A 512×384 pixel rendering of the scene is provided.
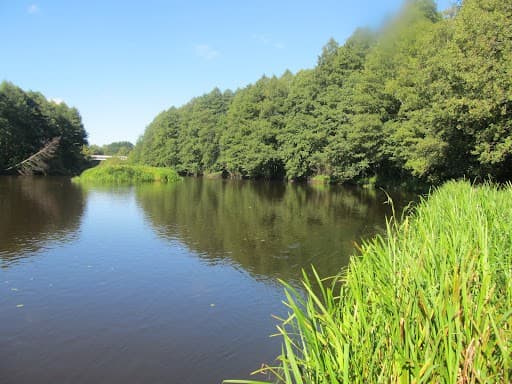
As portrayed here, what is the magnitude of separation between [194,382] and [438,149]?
22239 millimetres

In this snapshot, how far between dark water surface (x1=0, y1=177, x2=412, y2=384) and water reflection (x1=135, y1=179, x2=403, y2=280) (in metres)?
0.09

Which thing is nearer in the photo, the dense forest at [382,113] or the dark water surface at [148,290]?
the dark water surface at [148,290]

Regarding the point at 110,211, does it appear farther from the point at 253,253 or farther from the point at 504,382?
the point at 504,382

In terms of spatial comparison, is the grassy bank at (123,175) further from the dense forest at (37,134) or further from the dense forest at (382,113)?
the dense forest at (37,134)

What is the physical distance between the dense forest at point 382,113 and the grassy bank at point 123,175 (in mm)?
13692

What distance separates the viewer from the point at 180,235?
→ 15828mm

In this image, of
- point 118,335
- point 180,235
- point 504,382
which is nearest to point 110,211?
point 180,235

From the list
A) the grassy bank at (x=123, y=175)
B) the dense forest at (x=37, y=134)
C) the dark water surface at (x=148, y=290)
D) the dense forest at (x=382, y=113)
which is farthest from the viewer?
the dense forest at (x=37, y=134)

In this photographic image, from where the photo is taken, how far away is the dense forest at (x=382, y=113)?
1844cm

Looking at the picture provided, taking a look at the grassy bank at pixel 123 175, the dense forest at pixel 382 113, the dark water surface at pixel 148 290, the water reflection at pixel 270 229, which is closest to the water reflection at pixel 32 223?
the dark water surface at pixel 148 290

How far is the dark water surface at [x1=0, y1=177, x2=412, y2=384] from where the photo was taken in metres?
5.94

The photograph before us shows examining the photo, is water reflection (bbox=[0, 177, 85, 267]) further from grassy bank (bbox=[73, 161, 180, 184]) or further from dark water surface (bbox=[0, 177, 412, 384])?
grassy bank (bbox=[73, 161, 180, 184])

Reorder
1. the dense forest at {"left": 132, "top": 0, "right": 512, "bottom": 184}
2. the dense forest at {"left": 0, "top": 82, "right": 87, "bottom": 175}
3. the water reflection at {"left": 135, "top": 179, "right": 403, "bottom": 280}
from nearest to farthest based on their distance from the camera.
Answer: the water reflection at {"left": 135, "top": 179, "right": 403, "bottom": 280} < the dense forest at {"left": 132, "top": 0, "right": 512, "bottom": 184} < the dense forest at {"left": 0, "top": 82, "right": 87, "bottom": 175}

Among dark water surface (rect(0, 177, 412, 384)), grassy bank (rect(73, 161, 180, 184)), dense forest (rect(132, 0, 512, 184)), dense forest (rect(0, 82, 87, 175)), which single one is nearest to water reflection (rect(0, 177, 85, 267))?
dark water surface (rect(0, 177, 412, 384))
